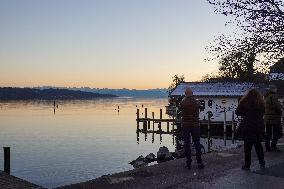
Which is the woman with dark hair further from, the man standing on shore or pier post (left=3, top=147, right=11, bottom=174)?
pier post (left=3, top=147, right=11, bottom=174)

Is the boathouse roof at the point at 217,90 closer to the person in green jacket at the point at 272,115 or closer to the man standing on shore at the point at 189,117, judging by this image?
the person in green jacket at the point at 272,115

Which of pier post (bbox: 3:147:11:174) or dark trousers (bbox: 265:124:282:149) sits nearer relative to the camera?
dark trousers (bbox: 265:124:282:149)

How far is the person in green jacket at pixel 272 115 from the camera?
38.3 feet

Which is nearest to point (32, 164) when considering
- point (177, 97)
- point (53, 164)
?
point (53, 164)

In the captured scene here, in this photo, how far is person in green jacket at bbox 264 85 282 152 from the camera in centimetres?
1169

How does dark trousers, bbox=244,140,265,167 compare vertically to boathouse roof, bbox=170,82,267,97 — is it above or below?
below

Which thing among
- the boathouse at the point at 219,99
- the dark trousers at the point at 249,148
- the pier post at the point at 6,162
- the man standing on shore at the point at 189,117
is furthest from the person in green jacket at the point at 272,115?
the boathouse at the point at 219,99

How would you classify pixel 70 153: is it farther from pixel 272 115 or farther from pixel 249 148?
pixel 249 148

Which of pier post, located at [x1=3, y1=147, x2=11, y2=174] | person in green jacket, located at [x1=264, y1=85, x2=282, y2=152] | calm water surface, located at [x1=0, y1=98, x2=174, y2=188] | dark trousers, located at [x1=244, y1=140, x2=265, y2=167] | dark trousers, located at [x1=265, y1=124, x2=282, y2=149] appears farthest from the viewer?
calm water surface, located at [x1=0, y1=98, x2=174, y2=188]

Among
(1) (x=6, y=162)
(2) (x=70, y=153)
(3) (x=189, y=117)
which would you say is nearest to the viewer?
(3) (x=189, y=117)

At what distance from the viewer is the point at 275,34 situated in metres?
11.5

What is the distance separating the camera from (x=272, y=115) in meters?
11.8

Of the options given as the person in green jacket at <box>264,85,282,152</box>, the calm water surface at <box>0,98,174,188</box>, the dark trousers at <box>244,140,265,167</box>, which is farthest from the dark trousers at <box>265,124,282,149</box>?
the calm water surface at <box>0,98,174,188</box>

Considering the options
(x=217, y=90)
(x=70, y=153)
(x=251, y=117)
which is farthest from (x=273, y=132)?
(x=217, y=90)
